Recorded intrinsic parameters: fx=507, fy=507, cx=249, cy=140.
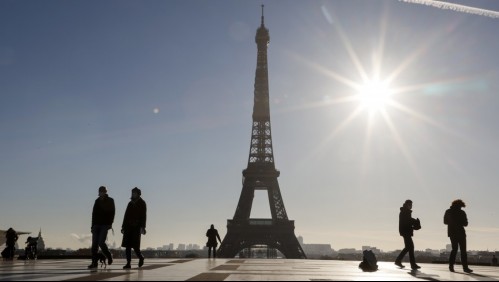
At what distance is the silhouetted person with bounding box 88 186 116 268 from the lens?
1246 cm

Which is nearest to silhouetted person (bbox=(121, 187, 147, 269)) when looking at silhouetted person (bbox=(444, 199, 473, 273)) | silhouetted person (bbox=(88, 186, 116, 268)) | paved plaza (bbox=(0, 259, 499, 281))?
silhouetted person (bbox=(88, 186, 116, 268))

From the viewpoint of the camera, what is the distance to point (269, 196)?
74.8 meters

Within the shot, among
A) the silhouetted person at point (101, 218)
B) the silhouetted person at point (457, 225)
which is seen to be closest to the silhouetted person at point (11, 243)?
the silhouetted person at point (101, 218)

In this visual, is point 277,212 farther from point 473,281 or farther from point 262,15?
point 473,281

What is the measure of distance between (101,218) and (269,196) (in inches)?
2478

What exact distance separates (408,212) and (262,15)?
3275 inches

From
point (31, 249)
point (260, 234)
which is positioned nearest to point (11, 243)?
point (31, 249)

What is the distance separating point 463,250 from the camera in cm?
1352

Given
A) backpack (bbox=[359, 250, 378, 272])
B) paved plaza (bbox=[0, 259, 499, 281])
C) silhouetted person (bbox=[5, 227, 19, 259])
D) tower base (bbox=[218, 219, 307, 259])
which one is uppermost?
tower base (bbox=[218, 219, 307, 259])

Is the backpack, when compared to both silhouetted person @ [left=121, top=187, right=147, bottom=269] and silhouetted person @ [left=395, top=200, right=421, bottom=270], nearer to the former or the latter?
silhouetted person @ [left=395, top=200, right=421, bottom=270]

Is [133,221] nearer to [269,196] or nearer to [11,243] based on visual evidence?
[11,243]

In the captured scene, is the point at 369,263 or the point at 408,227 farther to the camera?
the point at 408,227

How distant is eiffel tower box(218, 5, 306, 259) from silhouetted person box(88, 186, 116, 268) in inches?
2107

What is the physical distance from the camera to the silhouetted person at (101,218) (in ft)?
40.9
